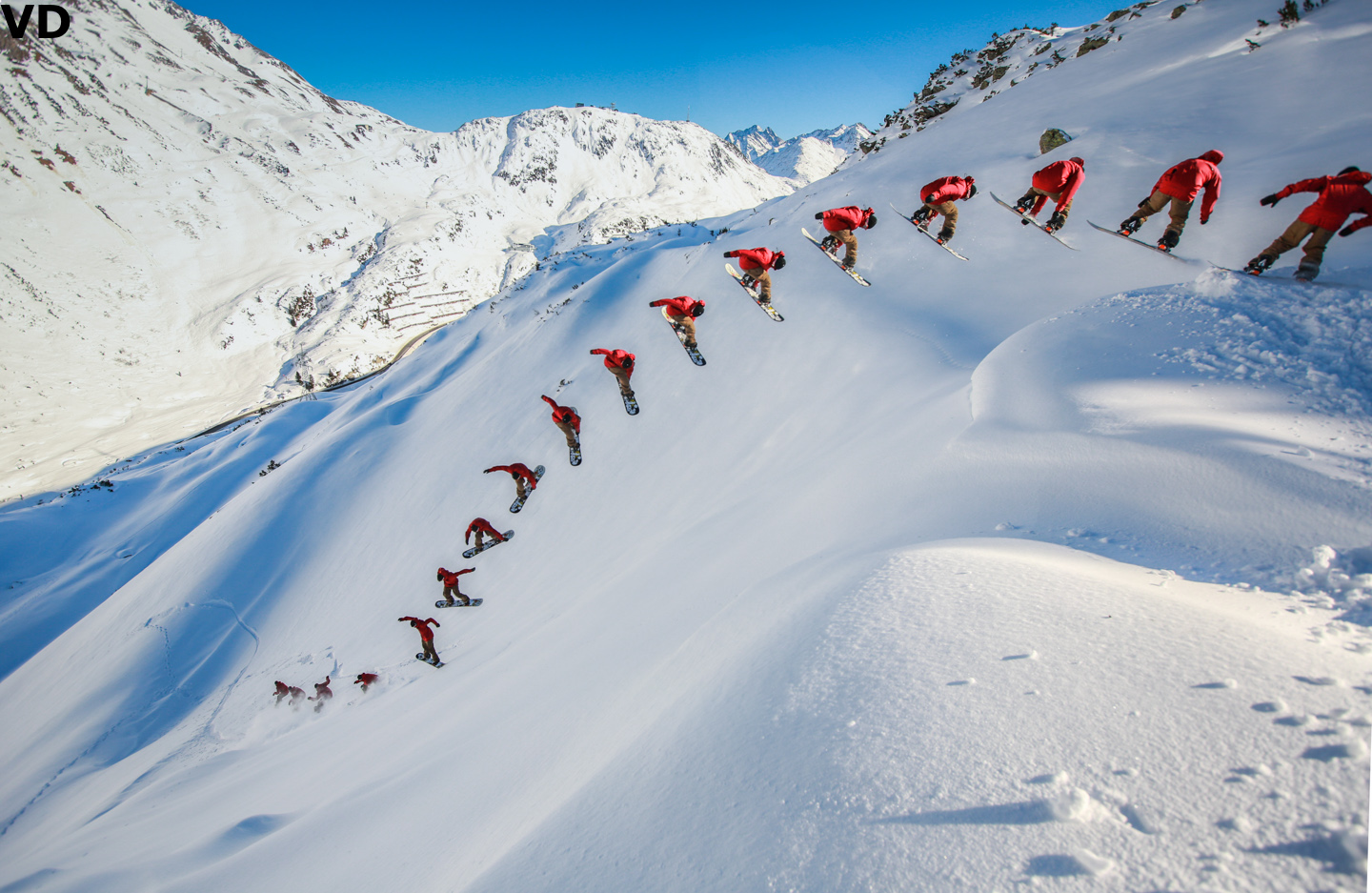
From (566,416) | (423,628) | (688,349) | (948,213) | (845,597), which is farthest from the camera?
(688,349)

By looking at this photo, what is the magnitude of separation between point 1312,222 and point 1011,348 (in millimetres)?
3703

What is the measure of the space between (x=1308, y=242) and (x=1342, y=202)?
0.47m

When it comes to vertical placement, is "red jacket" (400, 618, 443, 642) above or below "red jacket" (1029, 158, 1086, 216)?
below

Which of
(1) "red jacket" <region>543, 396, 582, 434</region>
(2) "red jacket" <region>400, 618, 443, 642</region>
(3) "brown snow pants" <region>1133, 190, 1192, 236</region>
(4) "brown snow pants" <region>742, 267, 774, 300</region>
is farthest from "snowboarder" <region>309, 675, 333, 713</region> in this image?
(3) "brown snow pants" <region>1133, 190, 1192, 236</region>

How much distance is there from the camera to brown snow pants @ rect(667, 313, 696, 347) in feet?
35.0

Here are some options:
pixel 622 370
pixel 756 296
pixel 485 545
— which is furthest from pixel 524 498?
pixel 756 296

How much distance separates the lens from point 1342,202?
5.60m

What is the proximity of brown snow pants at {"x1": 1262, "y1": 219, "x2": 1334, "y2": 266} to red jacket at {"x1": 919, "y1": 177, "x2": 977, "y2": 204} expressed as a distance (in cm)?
440

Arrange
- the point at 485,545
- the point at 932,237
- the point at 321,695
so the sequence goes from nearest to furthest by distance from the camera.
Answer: the point at 321,695, the point at 485,545, the point at 932,237

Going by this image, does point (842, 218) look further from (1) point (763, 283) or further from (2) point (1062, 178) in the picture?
(2) point (1062, 178)

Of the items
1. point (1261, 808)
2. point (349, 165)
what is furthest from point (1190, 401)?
point (349, 165)

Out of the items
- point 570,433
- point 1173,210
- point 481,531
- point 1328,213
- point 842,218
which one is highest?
point 842,218

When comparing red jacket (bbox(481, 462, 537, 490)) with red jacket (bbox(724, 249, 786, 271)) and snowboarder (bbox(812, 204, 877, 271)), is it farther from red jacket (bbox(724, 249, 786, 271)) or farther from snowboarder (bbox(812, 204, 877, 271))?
snowboarder (bbox(812, 204, 877, 271))

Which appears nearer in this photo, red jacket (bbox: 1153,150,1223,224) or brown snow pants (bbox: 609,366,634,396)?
red jacket (bbox: 1153,150,1223,224)
